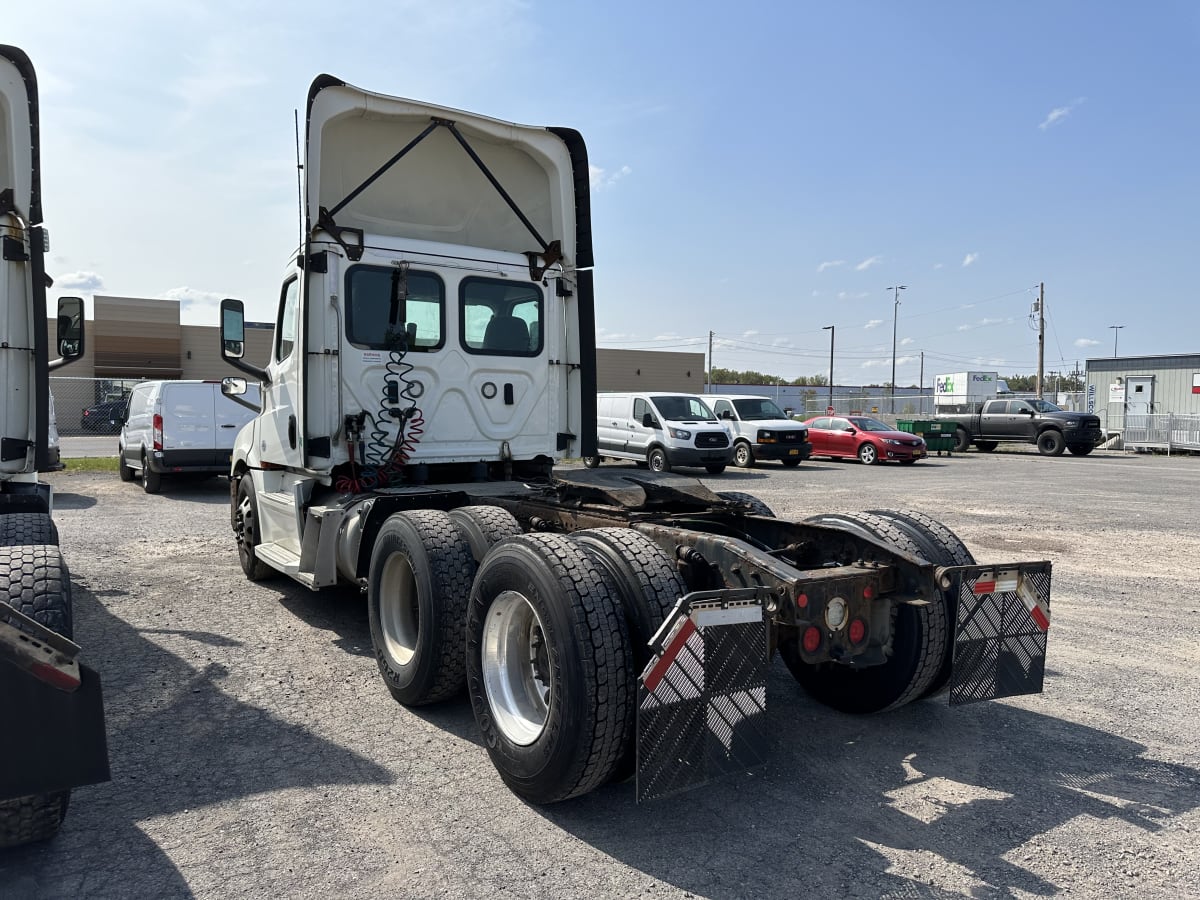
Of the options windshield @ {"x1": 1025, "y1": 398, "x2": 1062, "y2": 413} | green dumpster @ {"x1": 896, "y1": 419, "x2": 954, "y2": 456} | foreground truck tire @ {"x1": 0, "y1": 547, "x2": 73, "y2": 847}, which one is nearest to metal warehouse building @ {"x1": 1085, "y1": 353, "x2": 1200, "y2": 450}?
windshield @ {"x1": 1025, "y1": 398, "x2": 1062, "y2": 413}

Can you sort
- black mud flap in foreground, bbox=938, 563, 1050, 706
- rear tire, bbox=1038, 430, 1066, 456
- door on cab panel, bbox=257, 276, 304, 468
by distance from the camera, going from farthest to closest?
1. rear tire, bbox=1038, 430, 1066, 456
2. door on cab panel, bbox=257, 276, 304, 468
3. black mud flap in foreground, bbox=938, 563, 1050, 706

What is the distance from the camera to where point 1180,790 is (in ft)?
12.1

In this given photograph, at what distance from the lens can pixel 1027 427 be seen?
28.4 meters

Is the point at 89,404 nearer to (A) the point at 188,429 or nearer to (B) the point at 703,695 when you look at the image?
(A) the point at 188,429

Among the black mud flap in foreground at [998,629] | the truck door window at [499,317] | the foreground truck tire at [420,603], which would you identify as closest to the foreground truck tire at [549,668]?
the foreground truck tire at [420,603]

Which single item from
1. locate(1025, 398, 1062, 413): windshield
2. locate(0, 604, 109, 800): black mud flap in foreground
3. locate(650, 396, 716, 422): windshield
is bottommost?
locate(0, 604, 109, 800): black mud flap in foreground

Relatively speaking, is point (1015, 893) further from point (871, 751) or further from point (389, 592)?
point (389, 592)

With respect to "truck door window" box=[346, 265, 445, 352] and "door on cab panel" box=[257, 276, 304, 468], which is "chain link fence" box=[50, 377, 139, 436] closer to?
"door on cab panel" box=[257, 276, 304, 468]

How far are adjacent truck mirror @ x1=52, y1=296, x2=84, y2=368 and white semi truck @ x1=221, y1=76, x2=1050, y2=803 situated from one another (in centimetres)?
106

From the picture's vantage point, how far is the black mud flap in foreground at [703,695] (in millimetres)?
3051

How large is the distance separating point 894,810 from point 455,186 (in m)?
5.35

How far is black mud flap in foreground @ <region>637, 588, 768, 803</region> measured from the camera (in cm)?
305

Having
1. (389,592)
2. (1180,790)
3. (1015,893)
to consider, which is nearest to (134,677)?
(389,592)

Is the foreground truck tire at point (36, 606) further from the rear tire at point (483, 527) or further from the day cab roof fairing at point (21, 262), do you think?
the day cab roof fairing at point (21, 262)
